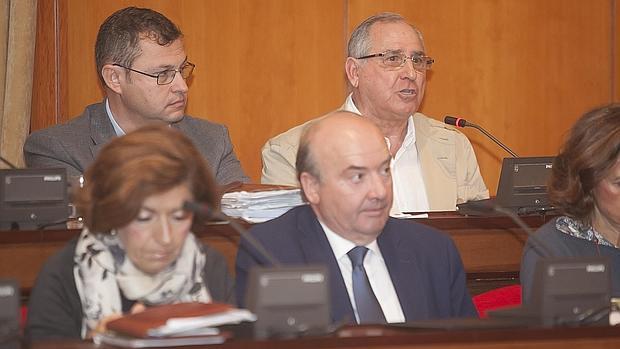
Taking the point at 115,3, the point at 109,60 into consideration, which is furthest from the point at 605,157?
the point at 115,3

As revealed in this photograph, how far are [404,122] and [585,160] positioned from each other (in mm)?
1382

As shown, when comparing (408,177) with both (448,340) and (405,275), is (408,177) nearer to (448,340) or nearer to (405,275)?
(405,275)

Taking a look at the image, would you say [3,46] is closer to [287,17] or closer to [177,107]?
[177,107]

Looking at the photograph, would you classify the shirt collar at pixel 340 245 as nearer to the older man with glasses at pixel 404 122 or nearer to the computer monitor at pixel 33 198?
the computer monitor at pixel 33 198

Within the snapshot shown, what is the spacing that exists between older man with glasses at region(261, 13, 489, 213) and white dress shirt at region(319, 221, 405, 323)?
4.69ft

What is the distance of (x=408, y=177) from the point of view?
4.66 m

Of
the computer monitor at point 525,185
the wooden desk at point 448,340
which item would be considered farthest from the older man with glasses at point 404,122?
the wooden desk at point 448,340

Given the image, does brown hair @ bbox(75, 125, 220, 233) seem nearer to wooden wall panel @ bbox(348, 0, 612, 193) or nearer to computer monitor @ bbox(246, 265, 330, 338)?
computer monitor @ bbox(246, 265, 330, 338)

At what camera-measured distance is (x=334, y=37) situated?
17.4 feet

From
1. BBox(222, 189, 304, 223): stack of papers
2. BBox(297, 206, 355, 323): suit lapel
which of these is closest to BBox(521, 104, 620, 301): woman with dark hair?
BBox(297, 206, 355, 323): suit lapel

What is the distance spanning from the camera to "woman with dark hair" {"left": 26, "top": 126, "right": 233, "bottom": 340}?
2602 millimetres

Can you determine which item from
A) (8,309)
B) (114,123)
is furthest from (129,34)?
(8,309)

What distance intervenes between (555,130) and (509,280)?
76.2 inches

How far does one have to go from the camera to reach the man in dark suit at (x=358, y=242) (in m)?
3.03
